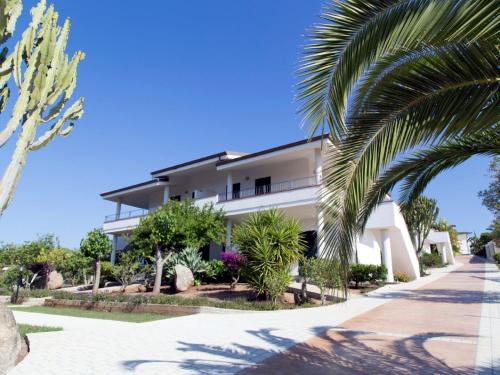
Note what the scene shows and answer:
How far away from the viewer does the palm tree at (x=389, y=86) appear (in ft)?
8.85

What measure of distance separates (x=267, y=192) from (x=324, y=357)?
1609 centimetres

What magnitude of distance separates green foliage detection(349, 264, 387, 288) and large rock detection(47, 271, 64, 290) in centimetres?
1864

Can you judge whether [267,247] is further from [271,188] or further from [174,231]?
[271,188]

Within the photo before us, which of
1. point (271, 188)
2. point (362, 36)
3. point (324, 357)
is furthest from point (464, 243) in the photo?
point (362, 36)

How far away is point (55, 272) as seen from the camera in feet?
74.5

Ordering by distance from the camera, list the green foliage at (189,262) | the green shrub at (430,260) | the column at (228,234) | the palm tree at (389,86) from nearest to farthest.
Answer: the palm tree at (389,86)
the green foliage at (189,262)
the column at (228,234)
the green shrub at (430,260)

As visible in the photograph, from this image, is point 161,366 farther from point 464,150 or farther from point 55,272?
point 55,272

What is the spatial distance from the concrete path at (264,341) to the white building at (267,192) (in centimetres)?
670

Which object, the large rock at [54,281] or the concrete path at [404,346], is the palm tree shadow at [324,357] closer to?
the concrete path at [404,346]

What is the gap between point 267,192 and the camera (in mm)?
21703

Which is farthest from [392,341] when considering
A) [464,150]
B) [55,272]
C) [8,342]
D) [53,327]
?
[55,272]

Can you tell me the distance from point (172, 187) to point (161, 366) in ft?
79.1

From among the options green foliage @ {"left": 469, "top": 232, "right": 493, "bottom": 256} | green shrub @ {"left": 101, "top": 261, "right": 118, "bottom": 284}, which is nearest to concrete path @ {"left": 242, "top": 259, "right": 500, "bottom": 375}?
green shrub @ {"left": 101, "top": 261, "right": 118, "bottom": 284}

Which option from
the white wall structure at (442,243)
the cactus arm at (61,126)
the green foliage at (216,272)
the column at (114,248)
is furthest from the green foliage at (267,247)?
the white wall structure at (442,243)
